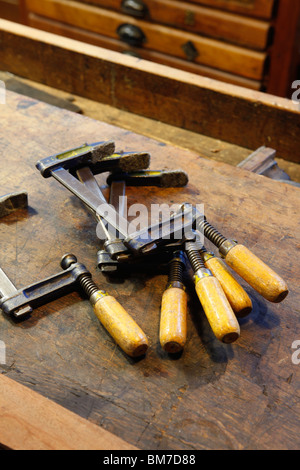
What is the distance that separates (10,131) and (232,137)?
0.93m

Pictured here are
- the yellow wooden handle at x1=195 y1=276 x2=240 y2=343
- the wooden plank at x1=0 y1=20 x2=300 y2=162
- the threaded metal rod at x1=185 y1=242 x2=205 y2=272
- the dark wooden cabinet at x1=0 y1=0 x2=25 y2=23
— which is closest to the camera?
the yellow wooden handle at x1=195 y1=276 x2=240 y2=343

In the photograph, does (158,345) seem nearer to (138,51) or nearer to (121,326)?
(121,326)

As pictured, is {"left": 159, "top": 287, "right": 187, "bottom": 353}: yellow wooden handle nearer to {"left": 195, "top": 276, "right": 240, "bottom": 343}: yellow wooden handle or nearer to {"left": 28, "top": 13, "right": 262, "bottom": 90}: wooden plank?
{"left": 195, "top": 276, "right": 240, "bottom": 343}: yellow wooden handle

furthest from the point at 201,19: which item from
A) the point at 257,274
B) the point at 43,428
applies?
the point at 43,428

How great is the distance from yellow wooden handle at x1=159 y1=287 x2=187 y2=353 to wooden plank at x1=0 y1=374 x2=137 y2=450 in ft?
0.83

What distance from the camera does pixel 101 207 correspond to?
4.84 ft

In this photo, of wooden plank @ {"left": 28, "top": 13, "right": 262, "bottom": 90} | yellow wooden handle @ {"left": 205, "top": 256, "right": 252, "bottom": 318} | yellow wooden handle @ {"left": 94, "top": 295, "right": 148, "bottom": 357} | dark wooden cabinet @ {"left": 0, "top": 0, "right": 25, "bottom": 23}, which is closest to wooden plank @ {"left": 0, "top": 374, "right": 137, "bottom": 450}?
yellow wooden handle @ {"left": 94, "top": 295, "right": 148, "bottom": 357}

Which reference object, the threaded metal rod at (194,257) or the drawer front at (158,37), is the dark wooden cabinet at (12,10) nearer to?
the drawer front at (158,37)

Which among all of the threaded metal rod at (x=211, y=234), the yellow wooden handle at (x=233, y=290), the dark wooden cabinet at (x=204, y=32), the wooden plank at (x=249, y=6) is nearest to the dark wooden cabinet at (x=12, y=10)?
the dark wooden cabinet at (x=204, y=32)

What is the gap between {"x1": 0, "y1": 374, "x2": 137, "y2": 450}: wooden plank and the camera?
3.29ft

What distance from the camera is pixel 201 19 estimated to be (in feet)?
11.8

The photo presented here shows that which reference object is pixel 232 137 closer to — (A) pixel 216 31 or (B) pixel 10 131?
(B) pixel 10 131

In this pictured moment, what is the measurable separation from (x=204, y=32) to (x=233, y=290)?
9.44 feet

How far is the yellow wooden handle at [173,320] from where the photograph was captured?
3.84 ft
